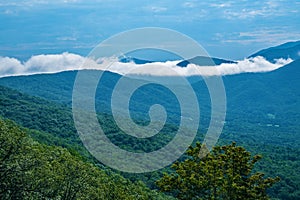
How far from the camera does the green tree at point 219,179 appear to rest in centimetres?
2097

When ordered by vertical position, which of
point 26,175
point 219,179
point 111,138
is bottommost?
point 111,138

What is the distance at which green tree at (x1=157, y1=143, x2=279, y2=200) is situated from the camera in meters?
21.0

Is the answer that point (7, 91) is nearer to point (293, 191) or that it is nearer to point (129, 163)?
point (129, 163)

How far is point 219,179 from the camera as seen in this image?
21.0 meters

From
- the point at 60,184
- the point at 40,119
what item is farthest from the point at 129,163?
the point at 60,184

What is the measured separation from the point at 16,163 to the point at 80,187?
7.51 meters

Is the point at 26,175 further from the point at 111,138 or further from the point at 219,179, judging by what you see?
the point at 111,138

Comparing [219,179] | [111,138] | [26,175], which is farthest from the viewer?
[111,138]

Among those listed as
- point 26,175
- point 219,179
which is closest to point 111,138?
point 26,175

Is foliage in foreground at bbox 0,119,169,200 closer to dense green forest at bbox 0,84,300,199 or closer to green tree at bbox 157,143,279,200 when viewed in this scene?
green tree at bbox 157,143,279,200

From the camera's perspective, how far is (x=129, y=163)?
322 ft

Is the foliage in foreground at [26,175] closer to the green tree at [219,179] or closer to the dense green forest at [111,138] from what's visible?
the green tree at [219,179]

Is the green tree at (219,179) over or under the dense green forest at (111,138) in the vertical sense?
over

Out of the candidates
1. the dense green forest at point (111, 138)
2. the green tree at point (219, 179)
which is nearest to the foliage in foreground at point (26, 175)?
the green tree at point (219, 179)
